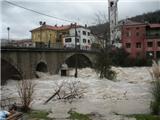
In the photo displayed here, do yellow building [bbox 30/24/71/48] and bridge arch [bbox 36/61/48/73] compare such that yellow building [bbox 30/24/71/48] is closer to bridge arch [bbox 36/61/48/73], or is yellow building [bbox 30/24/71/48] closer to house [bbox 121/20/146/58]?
house [bbox 121/20/146/58]

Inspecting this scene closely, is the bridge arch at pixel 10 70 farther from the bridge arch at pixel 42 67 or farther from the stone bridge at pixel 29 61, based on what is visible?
the bridge arch at pixel 42 67

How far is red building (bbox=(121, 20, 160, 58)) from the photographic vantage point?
6600cm

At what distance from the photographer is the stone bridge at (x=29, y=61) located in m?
36.1

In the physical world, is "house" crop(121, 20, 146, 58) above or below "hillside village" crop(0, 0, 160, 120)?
above

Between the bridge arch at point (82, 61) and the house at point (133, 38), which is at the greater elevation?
the house at point (133, 38)

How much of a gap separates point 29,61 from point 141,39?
33.9 metres

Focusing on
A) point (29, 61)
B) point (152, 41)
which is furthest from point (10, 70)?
point (152, 41)

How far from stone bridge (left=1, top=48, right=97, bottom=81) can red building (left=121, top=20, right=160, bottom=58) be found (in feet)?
65.2

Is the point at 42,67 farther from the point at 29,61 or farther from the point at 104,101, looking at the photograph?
the point at 104,101

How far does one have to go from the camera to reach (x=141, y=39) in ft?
224

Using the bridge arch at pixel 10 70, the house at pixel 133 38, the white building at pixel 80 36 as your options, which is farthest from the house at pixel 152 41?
the bridge arch at pixel 10 70

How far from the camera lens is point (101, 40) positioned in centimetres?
3684

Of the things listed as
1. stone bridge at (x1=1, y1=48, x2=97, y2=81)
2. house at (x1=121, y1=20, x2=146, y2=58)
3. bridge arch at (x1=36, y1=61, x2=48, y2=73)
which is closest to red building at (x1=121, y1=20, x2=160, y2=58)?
house at (x1=121, y1=20, x2=146, y2=58)

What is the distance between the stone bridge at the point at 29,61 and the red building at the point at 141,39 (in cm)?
1988
